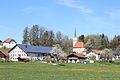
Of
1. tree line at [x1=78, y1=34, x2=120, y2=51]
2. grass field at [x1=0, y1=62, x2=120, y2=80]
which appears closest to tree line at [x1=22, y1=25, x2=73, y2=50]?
tree line at [x1=78, y1=34, x2=120, y2=51]

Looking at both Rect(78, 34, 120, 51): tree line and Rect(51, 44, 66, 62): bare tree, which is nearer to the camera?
Rect(51, 44, 66, 62): bare tree

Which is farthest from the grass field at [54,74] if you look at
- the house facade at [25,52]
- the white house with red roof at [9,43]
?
the white house with red roof at [9,43]

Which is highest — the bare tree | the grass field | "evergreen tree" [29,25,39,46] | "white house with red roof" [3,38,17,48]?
"evergreen tree" [29,25,39,46]

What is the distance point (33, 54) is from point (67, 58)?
1609cm

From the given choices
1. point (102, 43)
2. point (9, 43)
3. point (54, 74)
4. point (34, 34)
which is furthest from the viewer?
point (102, 43)

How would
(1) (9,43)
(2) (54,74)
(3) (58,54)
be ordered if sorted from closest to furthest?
(2) (54,74) → (3) (58,54) → (1) (9,43)

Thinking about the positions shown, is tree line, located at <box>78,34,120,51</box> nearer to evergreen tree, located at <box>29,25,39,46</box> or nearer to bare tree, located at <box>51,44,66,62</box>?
evergreen tree, located at <box>29,25,39,46</box>

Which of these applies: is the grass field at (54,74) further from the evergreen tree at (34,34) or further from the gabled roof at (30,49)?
the evergreen tree at (34,34)

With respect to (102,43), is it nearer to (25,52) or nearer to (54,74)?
(25,52)

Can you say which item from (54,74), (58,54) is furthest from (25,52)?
(54,74)

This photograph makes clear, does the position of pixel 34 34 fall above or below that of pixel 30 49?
above

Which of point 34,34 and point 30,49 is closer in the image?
point 30,49

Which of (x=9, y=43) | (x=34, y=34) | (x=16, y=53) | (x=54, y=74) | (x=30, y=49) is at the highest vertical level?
(x=34, y=34)

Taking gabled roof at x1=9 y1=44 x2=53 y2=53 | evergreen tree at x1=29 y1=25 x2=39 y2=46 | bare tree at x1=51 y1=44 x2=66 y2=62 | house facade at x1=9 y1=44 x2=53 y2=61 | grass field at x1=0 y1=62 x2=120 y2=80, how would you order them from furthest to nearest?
evergreen tree at x1=29 y1=25 x2=39 y2=46, gabled roof at x1=9 y1=44 x2=53 y2=53, house facade at x1=9 y1=44 x2=53 y2=61, bare tree at x1=51 y1=44 x2=66 y2=62, grass field at x1=0 y1=62 x2=120 y2=80
